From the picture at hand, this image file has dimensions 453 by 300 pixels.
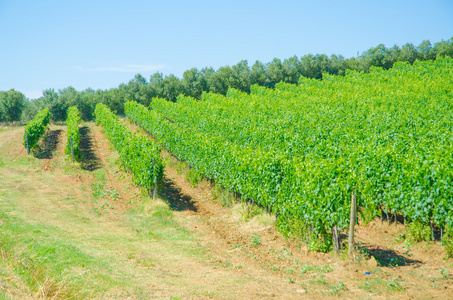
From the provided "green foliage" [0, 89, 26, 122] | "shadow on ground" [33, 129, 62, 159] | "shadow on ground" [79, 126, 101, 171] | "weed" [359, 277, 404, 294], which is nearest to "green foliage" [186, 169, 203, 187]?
"shadow on ground" [79, 126, 101, 171]

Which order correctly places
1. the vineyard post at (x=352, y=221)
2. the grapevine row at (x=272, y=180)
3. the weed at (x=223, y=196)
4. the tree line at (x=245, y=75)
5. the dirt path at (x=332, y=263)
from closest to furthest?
1. the dirt path at (x=332, y=263)
2. the vineyard post at (x=352, y=221)
3. the grapevine row at (x=272, y=180)
4. the weed at (x=223, y=196)
5. the tree line at (x=245, y=75)

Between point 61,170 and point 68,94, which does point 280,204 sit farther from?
point 68,94

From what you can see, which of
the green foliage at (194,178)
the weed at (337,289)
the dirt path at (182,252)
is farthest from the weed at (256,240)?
the green foliage at (194,178)

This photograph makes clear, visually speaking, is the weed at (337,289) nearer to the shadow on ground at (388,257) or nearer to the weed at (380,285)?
the weed at (380,285)

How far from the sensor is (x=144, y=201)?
1761cm

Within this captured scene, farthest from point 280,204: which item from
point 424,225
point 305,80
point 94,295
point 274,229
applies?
point 305,80

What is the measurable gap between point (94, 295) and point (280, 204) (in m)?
7.39

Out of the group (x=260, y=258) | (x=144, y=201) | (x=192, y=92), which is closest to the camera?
(x=260, y=258)

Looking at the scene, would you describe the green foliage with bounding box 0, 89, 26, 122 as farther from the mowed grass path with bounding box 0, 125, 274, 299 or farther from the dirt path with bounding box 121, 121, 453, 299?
the dirt path with bounding box 121, 121, 453, 299

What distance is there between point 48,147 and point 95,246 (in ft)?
82.5

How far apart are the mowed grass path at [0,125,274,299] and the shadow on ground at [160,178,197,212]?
107 centimetres

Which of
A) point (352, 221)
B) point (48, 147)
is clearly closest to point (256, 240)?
point (352, 221)

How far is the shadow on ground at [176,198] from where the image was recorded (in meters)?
17.6

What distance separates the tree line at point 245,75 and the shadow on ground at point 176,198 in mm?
47909
